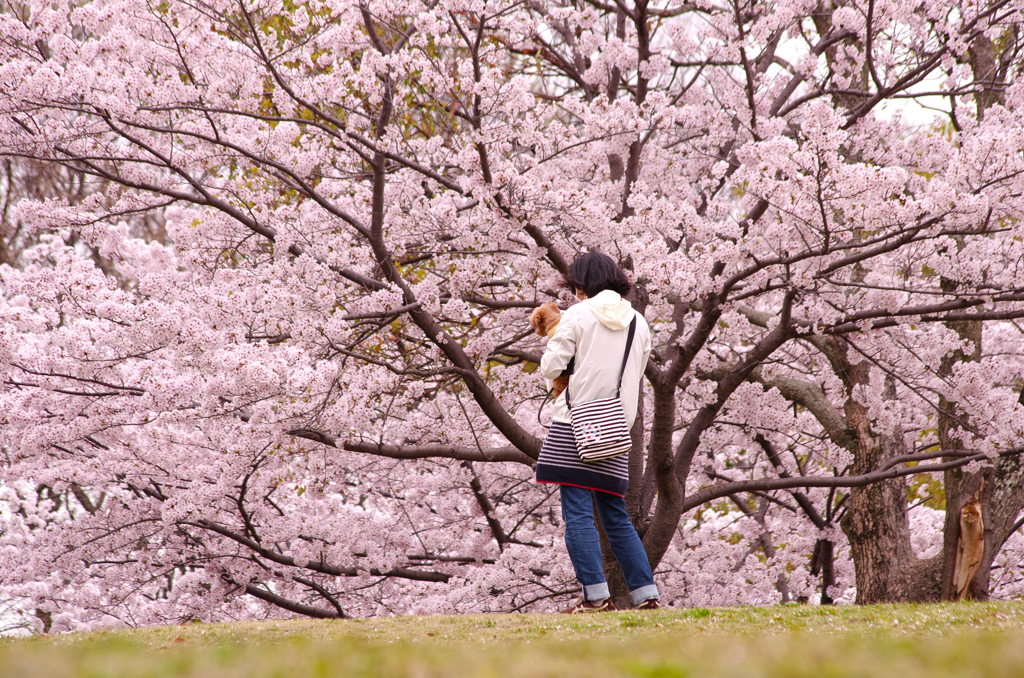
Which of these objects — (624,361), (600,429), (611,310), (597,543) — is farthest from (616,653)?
(611,310)

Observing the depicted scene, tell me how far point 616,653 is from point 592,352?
2438 millimetres

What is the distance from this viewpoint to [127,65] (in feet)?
21.7

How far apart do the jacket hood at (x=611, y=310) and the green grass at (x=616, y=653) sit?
1642 millimetres

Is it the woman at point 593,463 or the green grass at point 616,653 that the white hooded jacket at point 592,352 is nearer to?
the woman at point 593,463

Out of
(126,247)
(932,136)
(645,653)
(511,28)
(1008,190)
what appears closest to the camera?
(645,653)

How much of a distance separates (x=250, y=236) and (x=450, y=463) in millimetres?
3502

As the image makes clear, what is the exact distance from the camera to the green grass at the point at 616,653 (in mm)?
1731

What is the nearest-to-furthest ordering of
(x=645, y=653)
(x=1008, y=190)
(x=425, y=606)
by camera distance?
(x=645, y=653) → (x=1008, y=190) → (x=425, y=606)

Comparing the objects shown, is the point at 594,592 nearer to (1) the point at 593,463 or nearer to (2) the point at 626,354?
(1) the point at 593,463

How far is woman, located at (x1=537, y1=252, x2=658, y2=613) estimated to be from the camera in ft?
14.5

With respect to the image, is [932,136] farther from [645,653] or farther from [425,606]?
[425,606]

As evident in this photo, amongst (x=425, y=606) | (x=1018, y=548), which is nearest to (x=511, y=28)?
(x=425, y=606)

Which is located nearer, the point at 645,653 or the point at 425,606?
the point at 645,653

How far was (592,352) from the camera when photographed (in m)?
4.49
